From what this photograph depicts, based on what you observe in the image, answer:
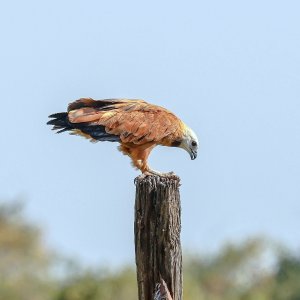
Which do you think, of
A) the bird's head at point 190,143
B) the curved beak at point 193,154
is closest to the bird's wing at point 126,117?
the bird's head at point 190,143

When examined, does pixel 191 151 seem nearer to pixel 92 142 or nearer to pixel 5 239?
pixel 92 142

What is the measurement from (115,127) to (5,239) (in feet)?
130

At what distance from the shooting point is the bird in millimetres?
11945

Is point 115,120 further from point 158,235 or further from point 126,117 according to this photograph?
point 158,235

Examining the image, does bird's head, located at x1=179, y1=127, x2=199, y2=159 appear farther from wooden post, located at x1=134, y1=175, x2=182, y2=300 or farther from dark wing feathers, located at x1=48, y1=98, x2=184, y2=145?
wooden post, located at x1=134, y1=175, x2=182, y2=300

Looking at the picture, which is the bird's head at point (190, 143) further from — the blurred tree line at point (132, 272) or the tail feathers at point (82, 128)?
the blurred tree line at point (132, 272)

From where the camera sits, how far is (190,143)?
42.6 feet

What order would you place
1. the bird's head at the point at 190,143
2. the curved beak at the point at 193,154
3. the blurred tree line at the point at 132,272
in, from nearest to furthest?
1. the bird's head at the point at 190,143
2. the curved beak at the point at 193,154
3. the blurred tree line at the point at 132,272

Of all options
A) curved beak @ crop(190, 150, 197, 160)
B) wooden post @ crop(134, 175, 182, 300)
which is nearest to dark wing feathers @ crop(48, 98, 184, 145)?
curved beak @ crop(190, 150, 197, 160)

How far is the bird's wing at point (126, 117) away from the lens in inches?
470

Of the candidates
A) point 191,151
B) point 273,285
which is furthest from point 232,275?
point 191,151

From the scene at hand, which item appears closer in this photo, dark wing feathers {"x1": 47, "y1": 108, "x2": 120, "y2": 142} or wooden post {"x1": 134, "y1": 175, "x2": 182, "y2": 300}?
wooden post {"x1": 134, "y1": 175, "x2": 182, "y2": 300}

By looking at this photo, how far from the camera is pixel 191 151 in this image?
43.0 ft

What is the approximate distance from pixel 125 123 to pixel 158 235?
6.47 ft
